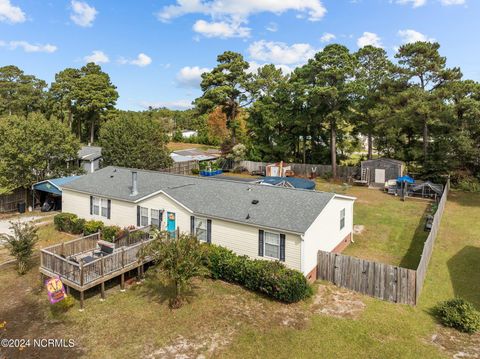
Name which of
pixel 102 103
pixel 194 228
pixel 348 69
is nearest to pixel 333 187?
pixel 348 69

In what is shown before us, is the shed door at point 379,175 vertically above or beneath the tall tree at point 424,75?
beneath

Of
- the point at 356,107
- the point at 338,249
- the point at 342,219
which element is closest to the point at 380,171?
the point at 356,107

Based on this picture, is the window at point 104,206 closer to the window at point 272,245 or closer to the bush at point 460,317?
the window at point 272,245

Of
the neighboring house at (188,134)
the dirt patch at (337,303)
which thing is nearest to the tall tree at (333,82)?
the dirt patch at (337,303)

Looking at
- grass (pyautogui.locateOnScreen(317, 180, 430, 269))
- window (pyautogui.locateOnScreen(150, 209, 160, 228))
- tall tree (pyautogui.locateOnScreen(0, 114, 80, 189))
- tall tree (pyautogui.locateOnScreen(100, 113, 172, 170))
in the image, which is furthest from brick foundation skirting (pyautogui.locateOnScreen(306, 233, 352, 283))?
tall tree (pyautogui.locateOnScreen(100, 113, 172, 170))

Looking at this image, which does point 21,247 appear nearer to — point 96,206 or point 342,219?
point 96,206

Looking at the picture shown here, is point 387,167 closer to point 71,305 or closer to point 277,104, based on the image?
point 277,104
